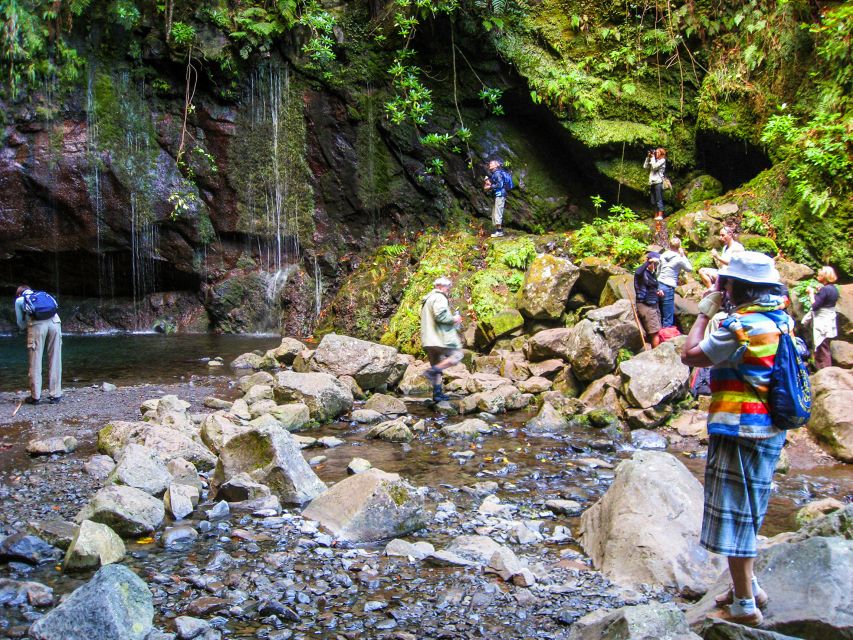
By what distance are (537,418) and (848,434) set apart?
13.4ft

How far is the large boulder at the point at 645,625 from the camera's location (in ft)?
11.1

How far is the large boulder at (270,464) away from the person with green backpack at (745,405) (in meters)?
4.13

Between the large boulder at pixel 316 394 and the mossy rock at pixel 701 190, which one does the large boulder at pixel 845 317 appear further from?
the large boulder at pixel 316 394

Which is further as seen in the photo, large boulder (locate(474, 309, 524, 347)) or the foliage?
the foliage

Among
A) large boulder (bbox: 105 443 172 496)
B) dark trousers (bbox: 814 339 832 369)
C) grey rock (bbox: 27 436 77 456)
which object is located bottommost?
grey rock (bbox: 27 436 77 456)

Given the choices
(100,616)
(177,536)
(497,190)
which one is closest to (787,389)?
(100,616)

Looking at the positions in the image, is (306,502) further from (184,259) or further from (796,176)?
(184,259)

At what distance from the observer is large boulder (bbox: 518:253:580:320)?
13117 millimetres

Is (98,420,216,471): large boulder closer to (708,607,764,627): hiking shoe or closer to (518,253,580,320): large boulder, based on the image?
(708,607,764,627): hiking shoe

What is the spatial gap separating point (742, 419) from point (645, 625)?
1238 millimetres

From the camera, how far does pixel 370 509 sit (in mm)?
5785

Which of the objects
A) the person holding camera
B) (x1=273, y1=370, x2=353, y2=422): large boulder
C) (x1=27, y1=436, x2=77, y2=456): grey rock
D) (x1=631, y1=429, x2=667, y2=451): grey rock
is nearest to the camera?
(x1=27, y1=436, x2=77, y2=456): grey rock

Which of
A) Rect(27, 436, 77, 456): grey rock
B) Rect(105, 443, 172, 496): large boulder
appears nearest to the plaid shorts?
Rect(105, 443, 172, 496): large boulder

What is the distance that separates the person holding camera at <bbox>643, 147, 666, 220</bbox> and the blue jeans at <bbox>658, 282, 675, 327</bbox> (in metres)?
5.15
